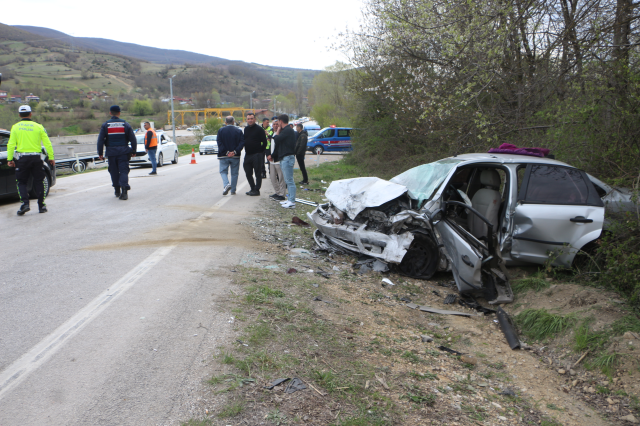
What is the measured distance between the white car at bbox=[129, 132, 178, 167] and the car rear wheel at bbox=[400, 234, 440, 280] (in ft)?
56.6

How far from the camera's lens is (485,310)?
560cm

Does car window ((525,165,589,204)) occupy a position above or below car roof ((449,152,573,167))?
below

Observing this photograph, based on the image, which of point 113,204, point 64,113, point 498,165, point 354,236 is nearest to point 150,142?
point 113,204

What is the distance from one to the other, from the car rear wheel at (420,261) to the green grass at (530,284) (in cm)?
104

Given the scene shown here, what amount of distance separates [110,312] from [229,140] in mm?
7301

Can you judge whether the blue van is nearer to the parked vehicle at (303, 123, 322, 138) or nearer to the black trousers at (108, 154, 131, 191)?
the parked vehicle at (303, 123, 322, 138)

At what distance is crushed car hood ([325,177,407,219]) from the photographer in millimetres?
6405

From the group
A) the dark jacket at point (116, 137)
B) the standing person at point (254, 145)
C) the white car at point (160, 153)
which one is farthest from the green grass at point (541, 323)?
the white car at point (160, 153)

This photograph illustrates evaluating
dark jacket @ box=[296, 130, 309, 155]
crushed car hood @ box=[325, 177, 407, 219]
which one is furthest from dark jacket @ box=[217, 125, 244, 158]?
crushed car hood @ box=[325, 177, 407, 219]

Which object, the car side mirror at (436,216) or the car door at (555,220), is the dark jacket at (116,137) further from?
the car door at (555,220)

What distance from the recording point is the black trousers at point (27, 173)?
8625 mm

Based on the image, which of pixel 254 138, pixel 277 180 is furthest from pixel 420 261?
pixel 254 138

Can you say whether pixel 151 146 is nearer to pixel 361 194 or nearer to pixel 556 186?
pixel 361 194

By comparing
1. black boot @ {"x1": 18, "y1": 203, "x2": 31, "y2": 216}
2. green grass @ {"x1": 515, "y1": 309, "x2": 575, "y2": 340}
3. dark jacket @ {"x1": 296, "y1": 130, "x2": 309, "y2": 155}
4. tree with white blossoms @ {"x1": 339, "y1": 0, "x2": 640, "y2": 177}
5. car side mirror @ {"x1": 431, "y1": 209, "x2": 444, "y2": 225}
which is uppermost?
tree with white blossoms @ {"x1": 339, "y1": 0, "x2": 640, "y2": 177}
